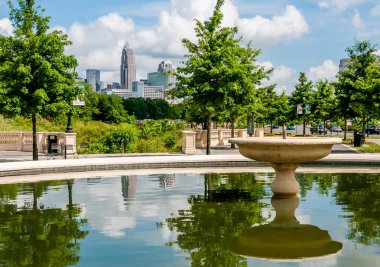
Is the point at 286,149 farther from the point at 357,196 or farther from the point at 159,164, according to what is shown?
the point at 159,164

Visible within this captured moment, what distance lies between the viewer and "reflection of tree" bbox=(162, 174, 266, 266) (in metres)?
8.38

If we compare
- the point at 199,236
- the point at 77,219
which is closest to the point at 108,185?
the point at 77,219

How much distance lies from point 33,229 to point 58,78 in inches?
637

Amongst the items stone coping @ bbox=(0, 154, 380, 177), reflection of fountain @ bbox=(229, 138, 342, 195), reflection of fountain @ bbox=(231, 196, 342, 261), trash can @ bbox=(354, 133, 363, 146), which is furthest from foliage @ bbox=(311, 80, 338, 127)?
reflection of fountain @ bbox=(231, 196, 342, 261)

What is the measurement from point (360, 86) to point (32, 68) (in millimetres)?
23964

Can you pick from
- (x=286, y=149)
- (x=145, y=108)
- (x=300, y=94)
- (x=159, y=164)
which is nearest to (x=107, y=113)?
(x=300, y=94)

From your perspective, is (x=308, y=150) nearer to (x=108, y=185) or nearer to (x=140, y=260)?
(x=140, y=260)

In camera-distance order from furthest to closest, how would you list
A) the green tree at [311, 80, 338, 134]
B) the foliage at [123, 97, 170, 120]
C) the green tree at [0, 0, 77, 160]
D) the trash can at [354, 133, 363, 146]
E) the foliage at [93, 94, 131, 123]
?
1. the foliage at [123, 97, 170, 120]
2. the foliage at [93, 94, 131, 123]
3. the green tree at [311, 80, 338, 134]
4. the trash can at [354, 133, 363, 146]
5. the green tree at [0, 0, 77, 160]

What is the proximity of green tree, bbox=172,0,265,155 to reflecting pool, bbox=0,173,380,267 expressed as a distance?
1334 cm

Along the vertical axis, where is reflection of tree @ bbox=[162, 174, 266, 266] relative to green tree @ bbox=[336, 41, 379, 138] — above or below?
below

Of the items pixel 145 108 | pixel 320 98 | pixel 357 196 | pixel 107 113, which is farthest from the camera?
pixel 145 108

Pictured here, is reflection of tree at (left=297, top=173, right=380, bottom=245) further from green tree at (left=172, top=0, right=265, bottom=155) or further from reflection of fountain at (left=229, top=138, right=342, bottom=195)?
green tree at (left=172, top=0, right=265, bottom=155)

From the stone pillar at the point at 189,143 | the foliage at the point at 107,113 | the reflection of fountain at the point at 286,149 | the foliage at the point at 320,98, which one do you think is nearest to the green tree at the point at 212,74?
the stone pillar at the point at 189,143

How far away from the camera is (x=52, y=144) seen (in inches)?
1167
